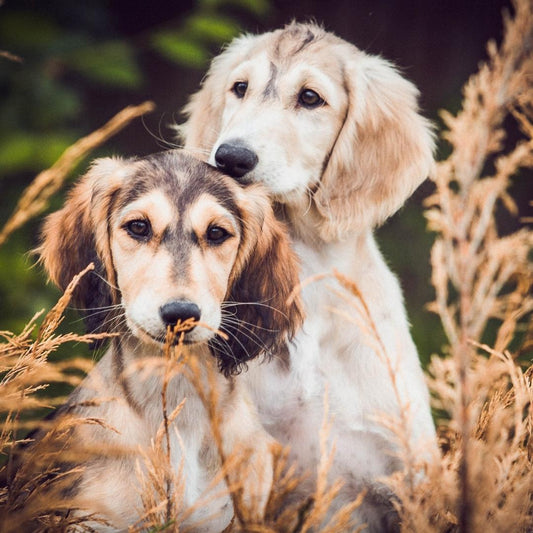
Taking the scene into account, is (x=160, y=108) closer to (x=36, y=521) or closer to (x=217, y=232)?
(x=217, y=232)

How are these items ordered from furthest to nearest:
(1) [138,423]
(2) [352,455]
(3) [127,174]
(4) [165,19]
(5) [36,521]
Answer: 1. (4) [165,19]
2. (2) [352,455]
3. (3) [127,174]
4. (1) [138,423]
5. (5) [36,521]

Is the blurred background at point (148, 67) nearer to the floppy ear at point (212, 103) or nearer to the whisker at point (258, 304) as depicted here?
the floppy ear at point (212, 103)

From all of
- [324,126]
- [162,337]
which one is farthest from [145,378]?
[324,126]

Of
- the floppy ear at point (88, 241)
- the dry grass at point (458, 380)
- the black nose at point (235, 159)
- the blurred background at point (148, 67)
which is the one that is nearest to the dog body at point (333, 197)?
the black nose at point (235, 159)

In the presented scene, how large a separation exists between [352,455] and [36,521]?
108 centimetres

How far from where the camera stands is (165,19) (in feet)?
21.4

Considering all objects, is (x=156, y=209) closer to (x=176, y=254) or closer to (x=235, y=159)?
(x=176, y=254)

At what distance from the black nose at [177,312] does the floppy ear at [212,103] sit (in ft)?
3.92

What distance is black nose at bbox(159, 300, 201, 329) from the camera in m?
1.98

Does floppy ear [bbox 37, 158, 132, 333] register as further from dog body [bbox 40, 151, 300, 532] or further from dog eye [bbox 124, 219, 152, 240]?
dog eye [bbox 124, 219, 152, 240]

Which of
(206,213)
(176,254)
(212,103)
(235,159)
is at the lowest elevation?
(176,254)

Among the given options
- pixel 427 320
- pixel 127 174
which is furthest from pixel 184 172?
pixel 427 320

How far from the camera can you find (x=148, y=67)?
6918mm

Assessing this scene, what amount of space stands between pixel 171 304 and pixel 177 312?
0.10ft
